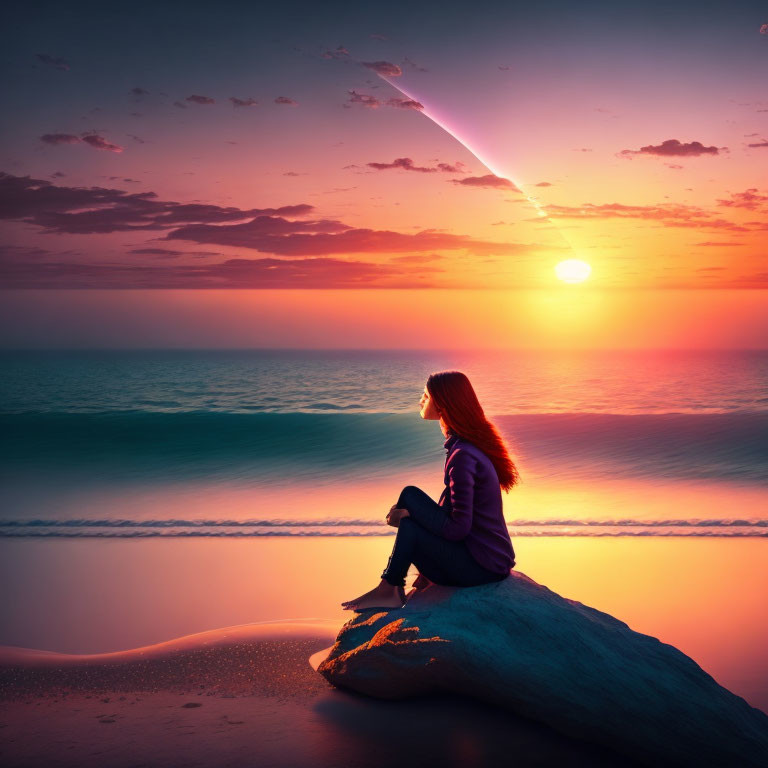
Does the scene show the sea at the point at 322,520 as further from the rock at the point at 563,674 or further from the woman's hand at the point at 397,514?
the woman's hand at the point at 397,514

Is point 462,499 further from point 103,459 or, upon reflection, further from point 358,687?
point 103,459

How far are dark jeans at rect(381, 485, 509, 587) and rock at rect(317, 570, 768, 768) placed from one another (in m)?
0.05

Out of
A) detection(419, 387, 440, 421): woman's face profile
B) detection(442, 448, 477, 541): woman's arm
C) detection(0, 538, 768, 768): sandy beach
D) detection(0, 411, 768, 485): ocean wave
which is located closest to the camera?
detection(0, 538, 768, 768): sandy beach

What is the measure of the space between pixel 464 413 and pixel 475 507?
441 mm

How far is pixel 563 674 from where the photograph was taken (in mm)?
2973

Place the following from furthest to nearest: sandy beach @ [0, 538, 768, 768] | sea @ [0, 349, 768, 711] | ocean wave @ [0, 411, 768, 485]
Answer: ocean wave @ [0, 411, 768, 485] → sea @ [0, 349, 768, 711] → sandy beach @ [0, 538, 768, 768]

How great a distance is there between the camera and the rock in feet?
9.36

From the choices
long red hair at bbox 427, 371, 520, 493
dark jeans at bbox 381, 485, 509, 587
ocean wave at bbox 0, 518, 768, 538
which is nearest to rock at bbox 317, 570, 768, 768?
dark jeans at bbox 381, 485, 509, 587

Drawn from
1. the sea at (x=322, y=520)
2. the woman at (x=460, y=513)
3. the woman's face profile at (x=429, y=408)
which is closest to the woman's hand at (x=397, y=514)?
the woman at (x=460, y=513)

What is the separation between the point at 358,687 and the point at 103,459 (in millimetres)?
14142

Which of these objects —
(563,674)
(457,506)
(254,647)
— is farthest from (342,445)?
(563,674)

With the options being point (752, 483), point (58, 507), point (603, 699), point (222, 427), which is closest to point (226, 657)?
point (603, 699)

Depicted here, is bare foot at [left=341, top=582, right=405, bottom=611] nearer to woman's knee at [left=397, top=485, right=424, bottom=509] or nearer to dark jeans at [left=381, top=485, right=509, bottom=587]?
dark jeans at [left=381, top=485, right=509, bottom=587]

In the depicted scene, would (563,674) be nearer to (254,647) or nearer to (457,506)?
(457,506)
